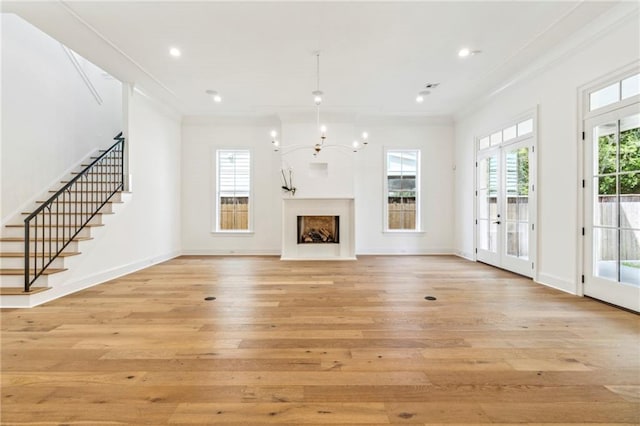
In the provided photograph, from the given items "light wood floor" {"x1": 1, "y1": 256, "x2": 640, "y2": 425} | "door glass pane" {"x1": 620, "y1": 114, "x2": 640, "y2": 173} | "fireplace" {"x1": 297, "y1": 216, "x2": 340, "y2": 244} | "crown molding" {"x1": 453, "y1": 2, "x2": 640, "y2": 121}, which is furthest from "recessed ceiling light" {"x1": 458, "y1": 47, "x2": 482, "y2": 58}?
"fireplace" {"x1": 297, "y1": 216, "x2": 340, "y2": 244}

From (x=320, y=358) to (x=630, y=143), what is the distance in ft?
13.0

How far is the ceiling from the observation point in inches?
123

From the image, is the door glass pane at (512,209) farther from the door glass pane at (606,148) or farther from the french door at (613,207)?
the door glass pane at (606,148)

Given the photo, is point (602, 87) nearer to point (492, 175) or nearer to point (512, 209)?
point (512, 209)

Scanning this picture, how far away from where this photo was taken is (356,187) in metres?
6.95

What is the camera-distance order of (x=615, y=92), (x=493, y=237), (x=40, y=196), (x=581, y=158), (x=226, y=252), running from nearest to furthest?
(x=615, y=92)
(x=581, y=158)
(x=40, y=196)
(x=493, y=237)
(x=226, y=252)

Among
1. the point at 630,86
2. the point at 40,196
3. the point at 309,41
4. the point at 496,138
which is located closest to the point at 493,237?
the point at 496,138

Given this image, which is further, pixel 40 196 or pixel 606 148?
pixel 40 196

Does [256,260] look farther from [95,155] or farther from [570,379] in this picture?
[570,379]

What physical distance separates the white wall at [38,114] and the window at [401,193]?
6.34m

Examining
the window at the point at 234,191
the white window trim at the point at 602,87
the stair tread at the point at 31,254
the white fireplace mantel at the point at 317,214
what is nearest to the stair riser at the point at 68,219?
the stair tread at the point at 31,254

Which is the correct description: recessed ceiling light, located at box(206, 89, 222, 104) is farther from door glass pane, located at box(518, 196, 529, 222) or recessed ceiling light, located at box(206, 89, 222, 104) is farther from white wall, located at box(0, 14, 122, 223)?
door glass pane, located at box(518, 196, 529, 222)

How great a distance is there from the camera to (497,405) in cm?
163

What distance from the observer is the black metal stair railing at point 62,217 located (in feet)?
11.2
